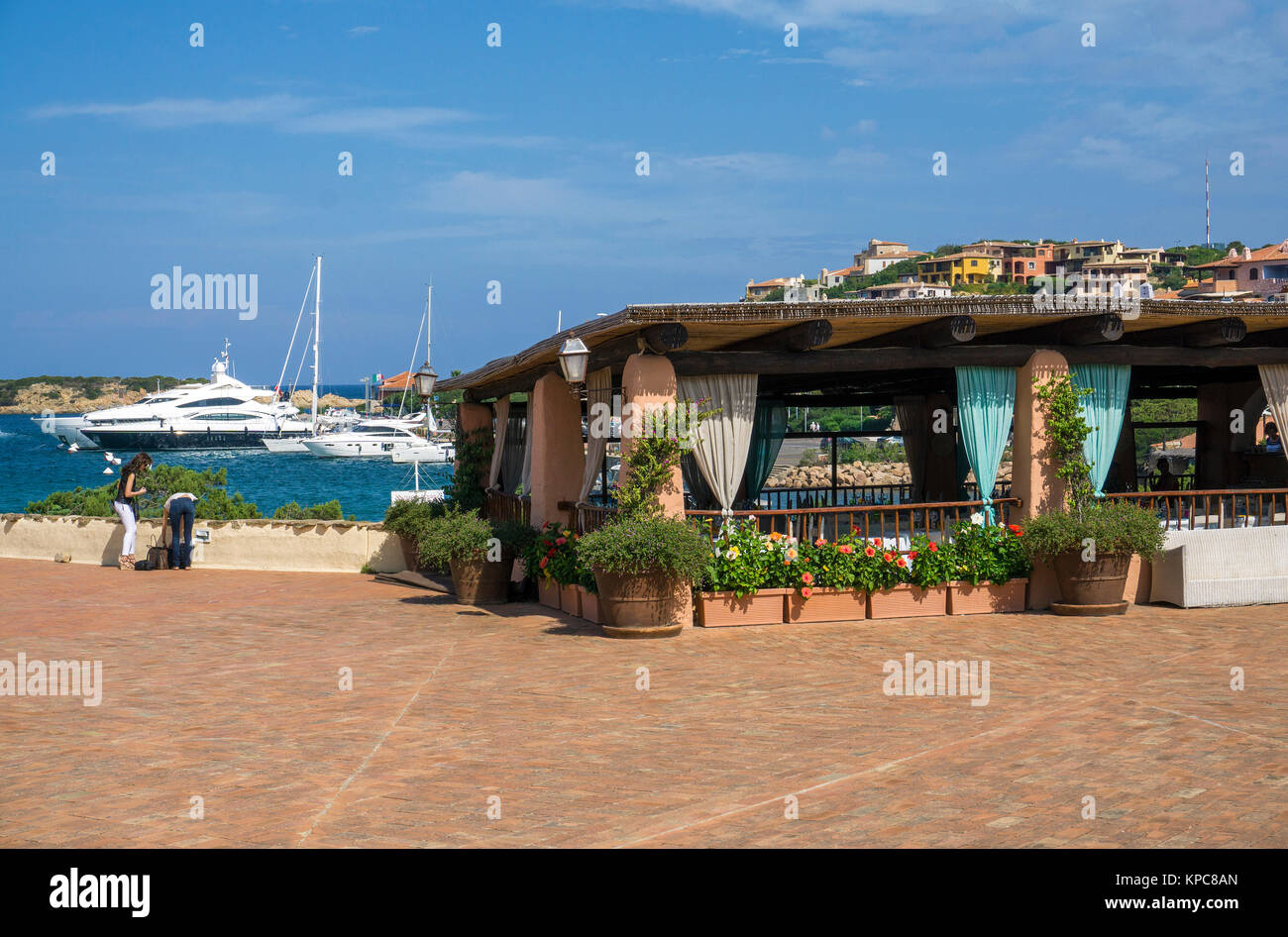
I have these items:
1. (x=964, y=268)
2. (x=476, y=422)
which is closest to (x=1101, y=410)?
(x=476, y=422)

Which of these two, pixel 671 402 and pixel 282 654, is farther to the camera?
pixel 671 402

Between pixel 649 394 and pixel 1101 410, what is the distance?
520cm

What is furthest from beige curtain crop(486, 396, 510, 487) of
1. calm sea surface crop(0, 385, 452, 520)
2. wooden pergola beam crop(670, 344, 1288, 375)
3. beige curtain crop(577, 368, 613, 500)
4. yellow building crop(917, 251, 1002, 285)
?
yellow building crop(917, 251, 1002, 285)

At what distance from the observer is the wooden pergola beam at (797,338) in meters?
10.5

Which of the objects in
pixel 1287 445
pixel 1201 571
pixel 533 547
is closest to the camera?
pixel 1201 571

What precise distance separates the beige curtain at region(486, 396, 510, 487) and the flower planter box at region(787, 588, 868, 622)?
6821 mm

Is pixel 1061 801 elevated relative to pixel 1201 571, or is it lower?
lower

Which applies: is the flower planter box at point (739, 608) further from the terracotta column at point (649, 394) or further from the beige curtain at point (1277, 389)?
the beige curtain at point (1277, 389)

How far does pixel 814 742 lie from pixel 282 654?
5.17m

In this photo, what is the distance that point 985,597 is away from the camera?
11352 millimetres

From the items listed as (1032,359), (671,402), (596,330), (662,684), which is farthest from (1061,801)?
(1032,359)

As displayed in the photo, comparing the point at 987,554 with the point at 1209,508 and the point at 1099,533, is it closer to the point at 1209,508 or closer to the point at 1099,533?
the point at 1099,533

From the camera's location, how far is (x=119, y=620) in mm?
11742
